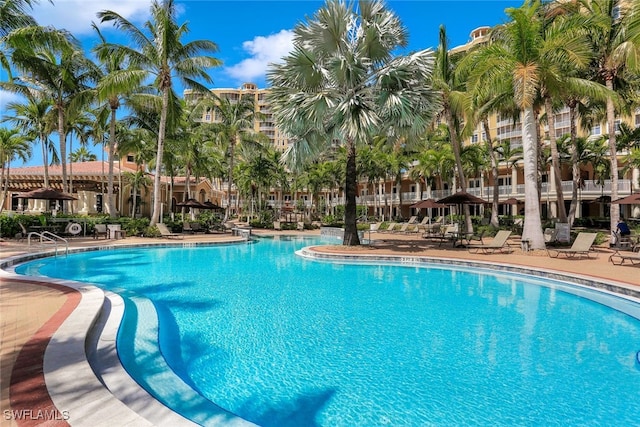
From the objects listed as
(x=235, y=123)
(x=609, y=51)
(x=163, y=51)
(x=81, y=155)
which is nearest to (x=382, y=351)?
(x=609, y=51)

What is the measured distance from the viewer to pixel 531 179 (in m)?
15.4

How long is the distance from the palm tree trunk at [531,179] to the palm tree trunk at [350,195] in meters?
7.00

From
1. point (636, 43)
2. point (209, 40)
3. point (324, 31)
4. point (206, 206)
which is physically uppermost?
point (209, 40)

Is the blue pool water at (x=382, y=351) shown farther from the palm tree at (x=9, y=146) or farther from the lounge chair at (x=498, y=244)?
the palm tree at (x=9, y=146)

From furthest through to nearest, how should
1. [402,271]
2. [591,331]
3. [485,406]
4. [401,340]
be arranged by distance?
[402,271] → [591,331] → [401,340] → [485,406]

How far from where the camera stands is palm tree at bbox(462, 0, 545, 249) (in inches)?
553

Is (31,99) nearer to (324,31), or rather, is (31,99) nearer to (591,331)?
(324,31)


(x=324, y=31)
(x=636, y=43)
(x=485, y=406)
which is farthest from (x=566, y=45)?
(x=485, y=406)

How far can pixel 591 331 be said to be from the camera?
671 centimetres

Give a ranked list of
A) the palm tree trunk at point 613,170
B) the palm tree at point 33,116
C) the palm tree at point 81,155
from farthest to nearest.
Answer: the palm tree at point 81,155
the palm tree at point 33,116
the palm tree trunk at point 613,170

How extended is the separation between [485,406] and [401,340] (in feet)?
6.82

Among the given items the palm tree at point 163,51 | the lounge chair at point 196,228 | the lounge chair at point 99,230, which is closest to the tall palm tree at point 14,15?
the palm tree at point 163,51

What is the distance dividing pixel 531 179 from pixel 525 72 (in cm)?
419

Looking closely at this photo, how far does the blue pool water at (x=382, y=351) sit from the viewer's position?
4.08 m
